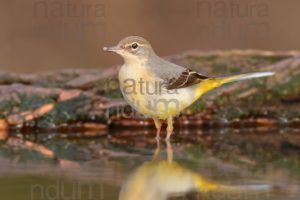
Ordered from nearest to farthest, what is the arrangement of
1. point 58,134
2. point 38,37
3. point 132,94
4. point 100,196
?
point 100,196 < point 132,94 < point 58,134 < point 38,37

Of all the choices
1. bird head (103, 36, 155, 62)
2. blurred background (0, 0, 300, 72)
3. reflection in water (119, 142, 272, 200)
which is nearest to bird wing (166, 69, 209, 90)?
bird head (103, 36, 155, 62)

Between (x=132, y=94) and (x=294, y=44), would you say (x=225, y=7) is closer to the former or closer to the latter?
(x=294, y=44)

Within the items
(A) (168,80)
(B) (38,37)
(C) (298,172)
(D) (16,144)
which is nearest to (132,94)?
(A) (168,80)

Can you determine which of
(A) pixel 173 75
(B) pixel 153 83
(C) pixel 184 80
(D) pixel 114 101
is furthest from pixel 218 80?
(D) pixel 114 101

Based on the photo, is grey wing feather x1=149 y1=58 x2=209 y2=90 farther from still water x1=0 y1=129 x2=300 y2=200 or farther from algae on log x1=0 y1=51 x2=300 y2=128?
algae on log x1=0 y1=51 x2=300 y2=128

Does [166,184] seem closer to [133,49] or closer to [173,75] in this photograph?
[173,75]

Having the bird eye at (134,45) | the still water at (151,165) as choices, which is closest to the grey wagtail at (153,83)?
the bird eye at (134,45)

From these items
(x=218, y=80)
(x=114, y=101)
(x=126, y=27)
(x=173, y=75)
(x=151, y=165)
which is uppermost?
(x=126, y=27)
